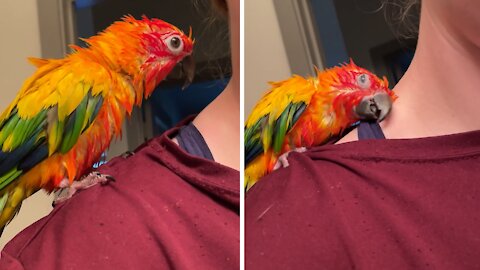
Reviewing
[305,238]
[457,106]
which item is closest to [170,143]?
[305,238]

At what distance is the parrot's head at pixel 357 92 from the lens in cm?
59

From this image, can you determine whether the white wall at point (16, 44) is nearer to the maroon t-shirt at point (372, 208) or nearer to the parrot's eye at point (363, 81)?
the maroon t-shirt at point (372, 208)

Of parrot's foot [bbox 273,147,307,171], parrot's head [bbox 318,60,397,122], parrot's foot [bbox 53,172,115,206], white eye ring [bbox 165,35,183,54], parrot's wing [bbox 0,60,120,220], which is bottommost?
parrot's foot [bbox 273,147,307,171]

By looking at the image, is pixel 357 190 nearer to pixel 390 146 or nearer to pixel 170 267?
pixel 390 146

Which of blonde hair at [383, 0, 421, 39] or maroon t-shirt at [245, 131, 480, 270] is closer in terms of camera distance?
maroon t-shirt at [245, 131, 480, 270]

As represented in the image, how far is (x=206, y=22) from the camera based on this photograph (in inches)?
24.1

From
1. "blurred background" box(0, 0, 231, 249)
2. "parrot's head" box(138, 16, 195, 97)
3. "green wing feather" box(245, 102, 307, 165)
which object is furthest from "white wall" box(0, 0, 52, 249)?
"green wing feather" box(245, 102, 307, 165)

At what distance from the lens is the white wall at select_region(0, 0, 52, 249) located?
558 mm

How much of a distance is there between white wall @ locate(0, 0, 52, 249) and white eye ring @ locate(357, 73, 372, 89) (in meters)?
0.37

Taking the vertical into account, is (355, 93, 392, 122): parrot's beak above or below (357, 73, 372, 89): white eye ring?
below

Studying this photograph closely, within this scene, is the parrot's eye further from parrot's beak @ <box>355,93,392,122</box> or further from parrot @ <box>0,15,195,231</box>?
parrot @ <box>0,15,195,231</box>

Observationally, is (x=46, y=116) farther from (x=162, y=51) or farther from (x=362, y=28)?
(x=362, y=28)

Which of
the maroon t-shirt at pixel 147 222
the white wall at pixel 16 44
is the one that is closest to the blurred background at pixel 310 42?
the maroon t-shirt at pixel 147 222

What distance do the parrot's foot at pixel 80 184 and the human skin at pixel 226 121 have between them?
0.12 m
